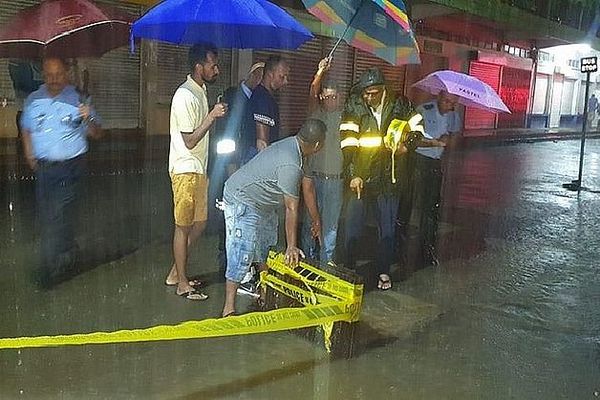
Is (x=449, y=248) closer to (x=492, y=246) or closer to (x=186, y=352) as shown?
(x=492, y=246)

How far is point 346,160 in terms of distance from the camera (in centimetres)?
551

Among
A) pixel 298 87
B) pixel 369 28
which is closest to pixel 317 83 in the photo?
pixel 369 28

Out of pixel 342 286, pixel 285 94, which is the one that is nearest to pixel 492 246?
pixel 342 286

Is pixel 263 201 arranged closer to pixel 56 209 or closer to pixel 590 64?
pixel 56 209

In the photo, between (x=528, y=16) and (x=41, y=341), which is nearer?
(x=41, y=341)

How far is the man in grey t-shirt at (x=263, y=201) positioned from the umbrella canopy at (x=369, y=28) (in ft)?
5.15

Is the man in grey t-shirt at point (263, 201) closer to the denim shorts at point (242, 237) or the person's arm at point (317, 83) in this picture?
the denim shorts at point (242, 237)

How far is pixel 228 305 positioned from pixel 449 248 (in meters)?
3.62

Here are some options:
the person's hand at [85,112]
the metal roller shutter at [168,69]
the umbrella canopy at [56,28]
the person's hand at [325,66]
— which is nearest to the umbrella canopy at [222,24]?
the umbrella canopy at [56,28]

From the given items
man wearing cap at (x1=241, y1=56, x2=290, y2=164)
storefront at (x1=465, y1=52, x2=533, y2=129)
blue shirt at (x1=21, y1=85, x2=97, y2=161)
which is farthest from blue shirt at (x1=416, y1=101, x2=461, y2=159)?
storefront at (x1=465, y1=52, x2=533, y2=129)

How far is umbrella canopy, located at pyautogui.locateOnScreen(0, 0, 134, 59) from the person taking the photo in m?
5.00

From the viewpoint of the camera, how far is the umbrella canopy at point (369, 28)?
18.4 ft

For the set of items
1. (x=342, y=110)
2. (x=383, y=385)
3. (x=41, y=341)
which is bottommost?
(x=383, y=385)

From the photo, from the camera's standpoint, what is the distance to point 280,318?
3.82 metres
